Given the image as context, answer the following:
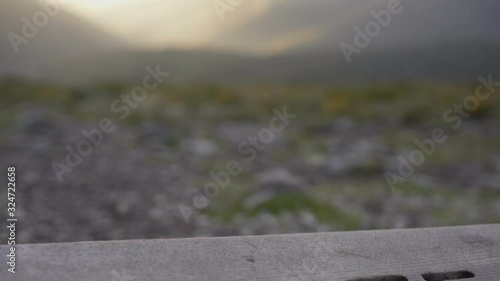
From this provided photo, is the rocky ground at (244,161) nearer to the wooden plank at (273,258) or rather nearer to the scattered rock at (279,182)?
the scattered rock at (279,182)

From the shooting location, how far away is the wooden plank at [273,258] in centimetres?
62

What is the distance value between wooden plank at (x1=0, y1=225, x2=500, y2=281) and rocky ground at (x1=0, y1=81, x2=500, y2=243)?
54.6 inches

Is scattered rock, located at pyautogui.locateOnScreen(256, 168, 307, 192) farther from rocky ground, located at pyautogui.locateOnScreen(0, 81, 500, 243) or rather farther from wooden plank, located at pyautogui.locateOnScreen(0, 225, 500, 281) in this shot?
wooden plank, located at pyautogui.locateOnScreen(0, 225, 500, 281)

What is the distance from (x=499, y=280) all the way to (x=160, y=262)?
15.7 inches

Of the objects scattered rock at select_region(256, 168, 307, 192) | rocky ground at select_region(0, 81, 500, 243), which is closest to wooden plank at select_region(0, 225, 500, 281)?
rocky ground at select_region(0, 81, 500, 243)

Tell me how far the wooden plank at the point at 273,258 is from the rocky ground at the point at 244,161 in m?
1.39

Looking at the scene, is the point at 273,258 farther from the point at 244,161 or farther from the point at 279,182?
the point at 244,161

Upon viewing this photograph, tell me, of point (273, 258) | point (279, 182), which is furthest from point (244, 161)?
point (273, 258)

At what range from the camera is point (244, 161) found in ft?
Result: 9.68

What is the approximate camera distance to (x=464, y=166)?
308cm

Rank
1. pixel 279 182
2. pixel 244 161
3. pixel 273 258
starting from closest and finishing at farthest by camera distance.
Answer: pixel 273 258 → pixel 279 182 → pixel 244 161

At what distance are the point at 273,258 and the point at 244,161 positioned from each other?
2253 millimetres

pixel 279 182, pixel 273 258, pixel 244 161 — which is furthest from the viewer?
pixel 244 161

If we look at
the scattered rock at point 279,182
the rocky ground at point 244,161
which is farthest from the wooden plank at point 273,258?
the scattered rock at point 279,182
